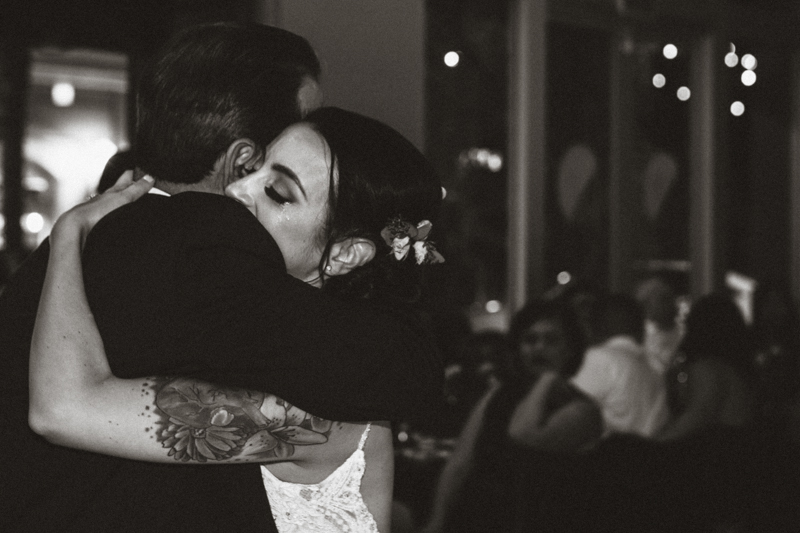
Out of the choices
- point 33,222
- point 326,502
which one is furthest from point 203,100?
point 33,222

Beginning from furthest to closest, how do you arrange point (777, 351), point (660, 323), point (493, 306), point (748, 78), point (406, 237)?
point (748, 78) → point (777, 351) → point (493, 306) → point (660, 323) → point (406, 237)

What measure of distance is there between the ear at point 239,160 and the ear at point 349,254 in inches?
7.0

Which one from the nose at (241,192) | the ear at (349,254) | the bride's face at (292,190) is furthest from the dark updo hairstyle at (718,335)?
the nose at (241,192)

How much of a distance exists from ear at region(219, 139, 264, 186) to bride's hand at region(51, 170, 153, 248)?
0.14 m

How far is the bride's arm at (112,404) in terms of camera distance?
1098 millimetres

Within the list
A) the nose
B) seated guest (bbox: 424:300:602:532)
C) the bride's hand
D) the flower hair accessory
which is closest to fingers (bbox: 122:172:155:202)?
the bride's hand

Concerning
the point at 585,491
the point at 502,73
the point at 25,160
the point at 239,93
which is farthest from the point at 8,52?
the point at 239,93

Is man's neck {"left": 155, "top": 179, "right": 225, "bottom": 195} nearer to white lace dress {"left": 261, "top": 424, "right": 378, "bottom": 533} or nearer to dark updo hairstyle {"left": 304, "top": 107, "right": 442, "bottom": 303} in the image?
dark updo hairstyle {"left": 304, "top": 107, "right": 442, "bottom": 303}

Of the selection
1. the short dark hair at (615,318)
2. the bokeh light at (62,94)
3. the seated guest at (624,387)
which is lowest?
the seated guest at (624,387)

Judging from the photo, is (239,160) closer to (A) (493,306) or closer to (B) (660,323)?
(A) (493,306)

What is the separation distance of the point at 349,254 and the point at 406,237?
0.09 meters

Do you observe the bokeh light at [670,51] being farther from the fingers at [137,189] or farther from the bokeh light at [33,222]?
the fingers at [137,189]

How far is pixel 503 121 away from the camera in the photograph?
597 cm

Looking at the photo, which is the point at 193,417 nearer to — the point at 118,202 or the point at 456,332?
the point at 118,202
